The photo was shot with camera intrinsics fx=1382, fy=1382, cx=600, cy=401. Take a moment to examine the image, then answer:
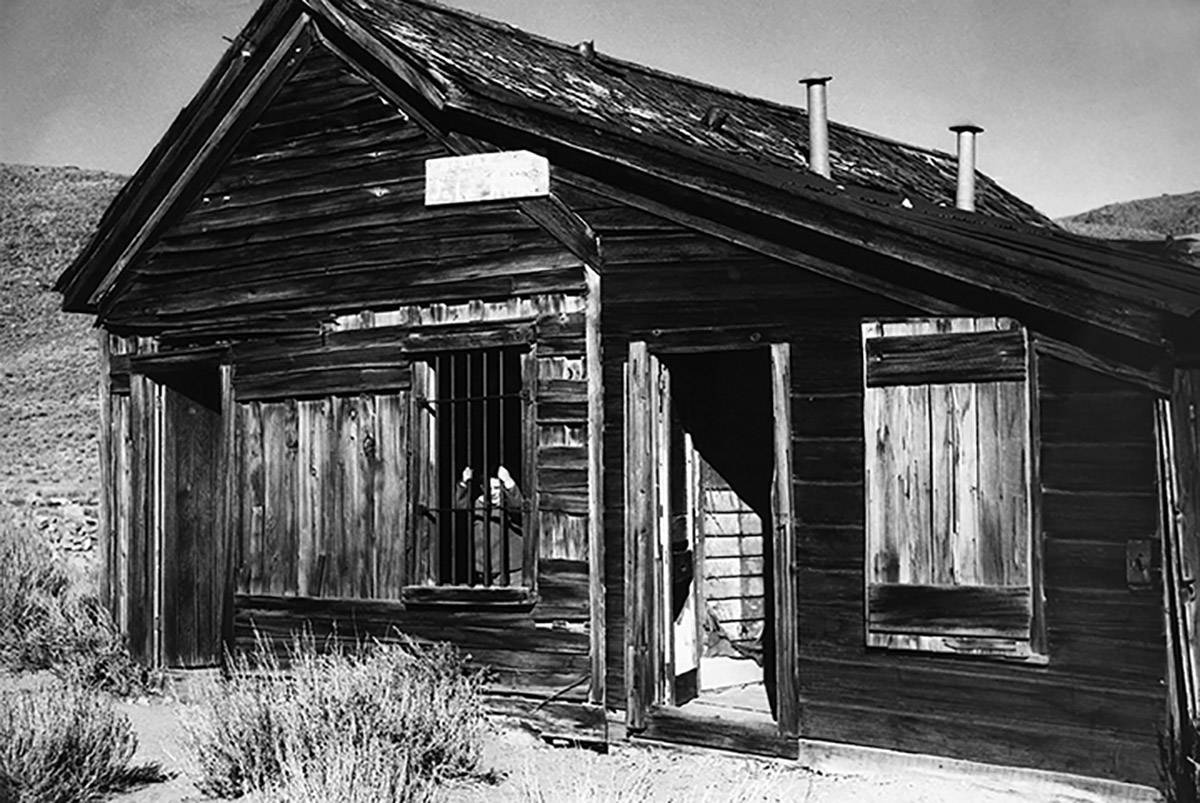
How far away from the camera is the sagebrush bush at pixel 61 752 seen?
23.0 ft

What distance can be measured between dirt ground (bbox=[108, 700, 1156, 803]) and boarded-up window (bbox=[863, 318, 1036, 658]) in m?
0.71

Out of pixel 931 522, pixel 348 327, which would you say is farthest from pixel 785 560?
pixel 348 327

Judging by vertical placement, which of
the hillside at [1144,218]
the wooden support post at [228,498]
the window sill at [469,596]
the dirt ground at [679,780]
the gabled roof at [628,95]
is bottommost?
the dirt ground at [679,780]

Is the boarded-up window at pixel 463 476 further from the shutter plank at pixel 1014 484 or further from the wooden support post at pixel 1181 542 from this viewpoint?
the wooden support post at pixel 1181 542

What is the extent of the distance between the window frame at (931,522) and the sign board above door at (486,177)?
2500 millimetres

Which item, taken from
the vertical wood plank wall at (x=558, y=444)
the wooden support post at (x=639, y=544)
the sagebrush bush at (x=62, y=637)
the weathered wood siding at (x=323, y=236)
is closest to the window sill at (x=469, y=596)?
the vertical wood plank wall at (x=558, y=444)

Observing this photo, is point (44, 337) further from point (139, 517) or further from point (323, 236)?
point (323, 236)

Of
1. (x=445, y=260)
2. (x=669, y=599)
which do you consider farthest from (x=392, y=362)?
(x=669, y=599)

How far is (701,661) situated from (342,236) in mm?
4040

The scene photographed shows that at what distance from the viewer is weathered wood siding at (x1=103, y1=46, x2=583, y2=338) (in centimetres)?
923

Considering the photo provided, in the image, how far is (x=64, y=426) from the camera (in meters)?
35.2

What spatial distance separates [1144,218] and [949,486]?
4308 centimetres

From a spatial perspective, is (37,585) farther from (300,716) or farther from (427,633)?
(300,716)

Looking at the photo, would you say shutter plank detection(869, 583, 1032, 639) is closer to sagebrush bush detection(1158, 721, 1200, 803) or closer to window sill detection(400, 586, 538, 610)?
sagebrush bush detection(1158, 721, 1200, 803)
